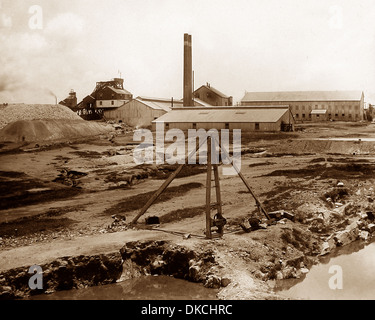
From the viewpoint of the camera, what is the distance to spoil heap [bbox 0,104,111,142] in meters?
36.6

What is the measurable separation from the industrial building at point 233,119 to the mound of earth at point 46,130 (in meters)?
8.54

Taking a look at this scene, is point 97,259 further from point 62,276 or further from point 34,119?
point 34,119

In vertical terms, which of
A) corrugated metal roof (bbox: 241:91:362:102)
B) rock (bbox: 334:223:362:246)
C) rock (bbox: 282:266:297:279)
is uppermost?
corrugated metal roof (bbox: 241:91:362:102)

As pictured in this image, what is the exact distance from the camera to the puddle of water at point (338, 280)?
10.2m

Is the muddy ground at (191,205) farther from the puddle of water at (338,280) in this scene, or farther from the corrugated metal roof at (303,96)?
the corrugated metal roof at (303,96)

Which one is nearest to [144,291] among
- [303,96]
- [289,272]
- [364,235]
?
[289,272]

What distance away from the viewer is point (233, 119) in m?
42.9

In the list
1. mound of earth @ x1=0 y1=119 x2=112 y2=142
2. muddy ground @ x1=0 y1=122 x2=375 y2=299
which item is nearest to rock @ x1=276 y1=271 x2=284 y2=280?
muddy ground @ x1=0 y1=122 x2=375 y2=299

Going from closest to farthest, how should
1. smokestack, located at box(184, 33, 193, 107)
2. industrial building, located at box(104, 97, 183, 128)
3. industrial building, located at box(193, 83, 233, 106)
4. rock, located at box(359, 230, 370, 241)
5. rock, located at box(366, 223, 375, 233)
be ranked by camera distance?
rock, located at box(359, 230, 370, 241), rock, located at box(366, 223, 375, 233), smokestack, located at box(184, 33, 193, 107), industrial building, located at box(104, 97, 183, 128), industrial building, located at box(193, 83, 233, 106)

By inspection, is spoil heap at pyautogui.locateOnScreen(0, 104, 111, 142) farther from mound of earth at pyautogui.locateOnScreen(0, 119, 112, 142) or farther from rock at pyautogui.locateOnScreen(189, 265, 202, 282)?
rock at pyautogui.locateOnScreen(189, 265, 202, 282)

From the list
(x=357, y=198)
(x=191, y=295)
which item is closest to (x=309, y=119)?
(x=357, y=198)

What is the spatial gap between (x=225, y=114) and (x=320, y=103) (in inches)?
1097

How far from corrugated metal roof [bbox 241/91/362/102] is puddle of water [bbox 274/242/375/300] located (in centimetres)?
5694

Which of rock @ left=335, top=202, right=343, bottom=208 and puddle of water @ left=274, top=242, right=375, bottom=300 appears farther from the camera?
rock @ left=335, top=202, right=343, bottom=208
